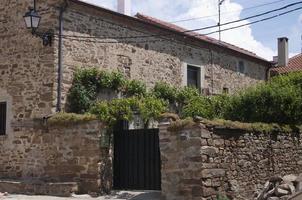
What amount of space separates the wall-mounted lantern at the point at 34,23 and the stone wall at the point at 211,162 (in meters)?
5.23

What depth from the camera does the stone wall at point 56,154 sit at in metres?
14.0

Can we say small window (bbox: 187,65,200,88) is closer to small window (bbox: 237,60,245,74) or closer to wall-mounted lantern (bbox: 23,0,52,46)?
small window (bbox: 237,60,245,74)

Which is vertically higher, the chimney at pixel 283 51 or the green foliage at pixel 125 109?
the chimney at pixel 283 51

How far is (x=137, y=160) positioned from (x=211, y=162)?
9.17 ft

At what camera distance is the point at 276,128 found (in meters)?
14.2

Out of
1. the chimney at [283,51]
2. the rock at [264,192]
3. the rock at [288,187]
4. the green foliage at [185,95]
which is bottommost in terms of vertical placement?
the rock at [264,192]

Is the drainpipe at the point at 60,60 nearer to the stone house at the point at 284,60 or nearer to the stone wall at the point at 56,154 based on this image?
the stone wall at the point at 56,154

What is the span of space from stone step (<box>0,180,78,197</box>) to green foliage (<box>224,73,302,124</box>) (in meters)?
5.54

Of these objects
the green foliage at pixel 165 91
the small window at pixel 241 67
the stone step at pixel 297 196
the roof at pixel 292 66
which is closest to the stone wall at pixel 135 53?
the green foliage at pixel 165 91

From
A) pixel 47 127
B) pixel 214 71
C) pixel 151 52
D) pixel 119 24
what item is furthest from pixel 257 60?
pixel 47 127

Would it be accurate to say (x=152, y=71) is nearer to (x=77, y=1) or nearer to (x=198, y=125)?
(x=77, y=1)

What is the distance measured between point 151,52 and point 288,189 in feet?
28.5

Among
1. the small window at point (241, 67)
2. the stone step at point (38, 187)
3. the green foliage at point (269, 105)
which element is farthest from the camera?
the small window at point (241, 67)

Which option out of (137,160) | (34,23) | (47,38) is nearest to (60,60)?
(47,38)
